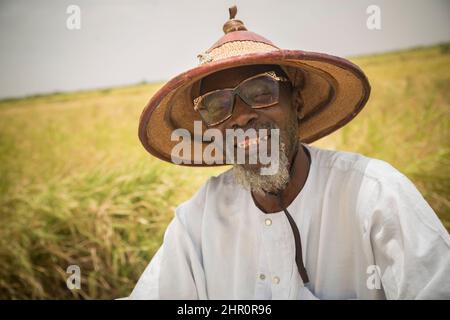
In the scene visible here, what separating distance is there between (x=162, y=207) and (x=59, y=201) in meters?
1.03

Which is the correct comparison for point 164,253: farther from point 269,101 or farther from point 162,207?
point 162,207

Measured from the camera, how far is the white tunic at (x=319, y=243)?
1703mm

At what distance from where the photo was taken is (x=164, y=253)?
232 cm

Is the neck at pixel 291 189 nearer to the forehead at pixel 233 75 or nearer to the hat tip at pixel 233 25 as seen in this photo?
the forehead at pixel 233 75

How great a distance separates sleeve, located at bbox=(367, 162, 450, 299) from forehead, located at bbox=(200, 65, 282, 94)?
0.80m

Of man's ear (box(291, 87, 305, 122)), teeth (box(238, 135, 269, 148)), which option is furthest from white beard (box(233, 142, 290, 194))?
man's ear (box(291, 87, 305, 122))

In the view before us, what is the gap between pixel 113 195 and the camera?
423cm

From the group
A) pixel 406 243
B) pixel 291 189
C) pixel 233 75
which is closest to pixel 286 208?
pixel 291 189

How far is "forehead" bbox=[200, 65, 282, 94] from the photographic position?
2077 millimetres

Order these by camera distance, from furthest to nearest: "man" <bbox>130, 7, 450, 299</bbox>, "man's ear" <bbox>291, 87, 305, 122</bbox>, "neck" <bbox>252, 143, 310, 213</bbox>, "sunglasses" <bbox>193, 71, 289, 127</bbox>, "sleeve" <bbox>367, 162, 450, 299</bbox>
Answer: "man's ear" <bbox>291, 87, 305, 122</bbox> < "neck" <bbox>252, 143, 310, 213</bbox> < "sunglasses" <bbox>193, 71, 289, 127</bbox> < "man" <bbox>130, 7, 450, 299</bbox> < "sleeve" <bbox>367, 162, 450, 299</bbox>

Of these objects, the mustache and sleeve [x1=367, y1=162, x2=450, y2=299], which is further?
the mustache

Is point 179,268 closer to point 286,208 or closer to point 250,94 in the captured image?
point 286,208

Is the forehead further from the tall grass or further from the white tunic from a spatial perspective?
the tall grass
